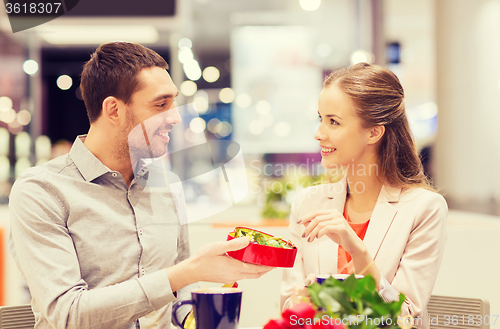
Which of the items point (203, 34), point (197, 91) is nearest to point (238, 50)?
point (203, 34)

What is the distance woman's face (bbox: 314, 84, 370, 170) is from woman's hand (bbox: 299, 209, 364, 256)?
1.02 ft

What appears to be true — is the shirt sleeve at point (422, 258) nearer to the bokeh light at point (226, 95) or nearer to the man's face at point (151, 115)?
the man's face at point (151, 115)

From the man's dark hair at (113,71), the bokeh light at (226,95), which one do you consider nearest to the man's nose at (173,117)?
the man's dark hair at (113,71)

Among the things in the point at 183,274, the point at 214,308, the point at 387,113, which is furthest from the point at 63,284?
the point at 387,113

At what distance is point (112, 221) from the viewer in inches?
46.7

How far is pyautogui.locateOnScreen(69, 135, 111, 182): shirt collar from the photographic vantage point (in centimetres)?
121

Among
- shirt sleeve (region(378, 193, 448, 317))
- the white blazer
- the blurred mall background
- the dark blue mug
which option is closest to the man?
the dark blue mug

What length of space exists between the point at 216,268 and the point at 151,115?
0.51 m

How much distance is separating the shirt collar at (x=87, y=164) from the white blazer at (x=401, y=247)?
64 centimetres

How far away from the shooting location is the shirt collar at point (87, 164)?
3.96 feet

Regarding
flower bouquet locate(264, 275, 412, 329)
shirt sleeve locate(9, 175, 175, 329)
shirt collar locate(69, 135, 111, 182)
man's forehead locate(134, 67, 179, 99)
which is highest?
man's forehead locate(134, 67, 179, 99)

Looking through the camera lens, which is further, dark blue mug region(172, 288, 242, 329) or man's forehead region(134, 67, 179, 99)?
man's forehead region(134, 67, 179, 99)

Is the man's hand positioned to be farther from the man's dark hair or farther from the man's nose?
the man's dark hair

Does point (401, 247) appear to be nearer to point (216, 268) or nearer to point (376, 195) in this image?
point (376, 195)
